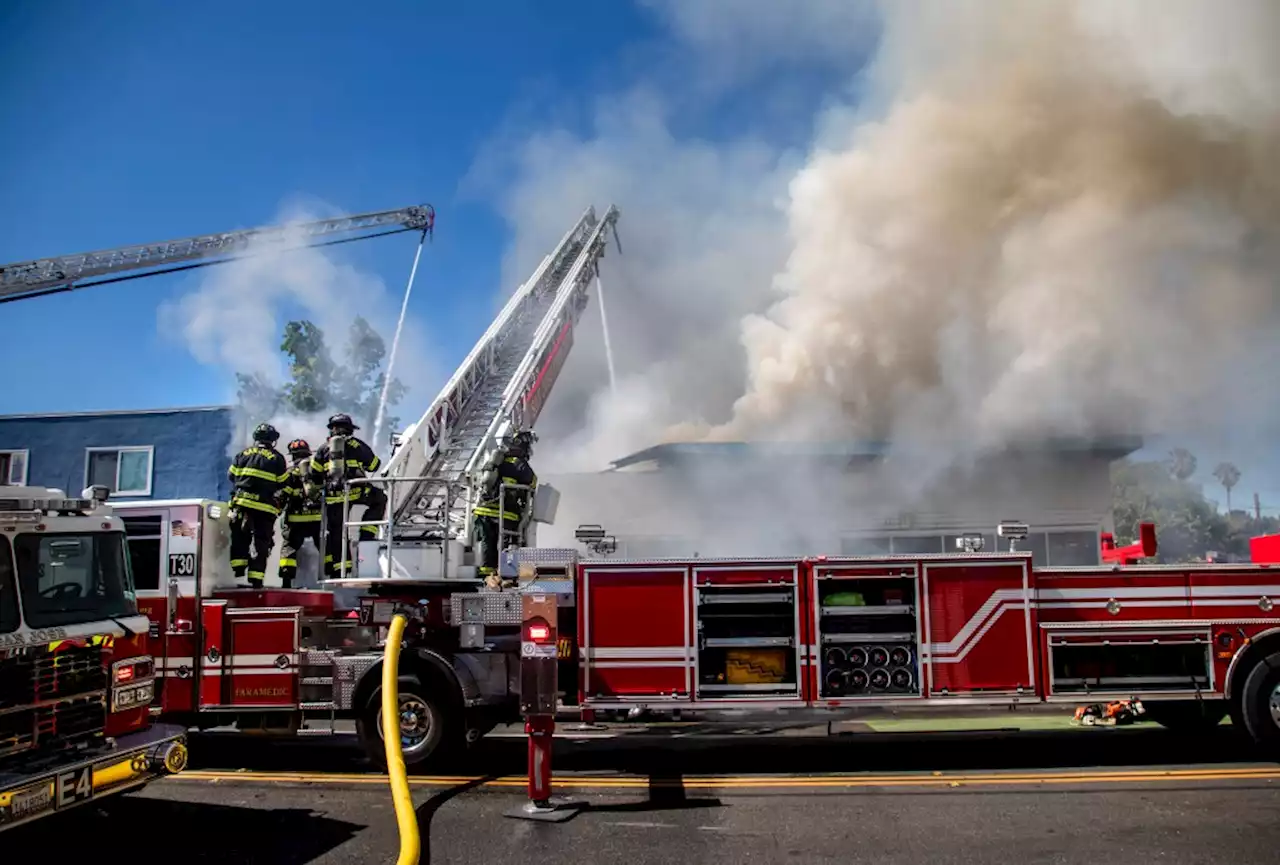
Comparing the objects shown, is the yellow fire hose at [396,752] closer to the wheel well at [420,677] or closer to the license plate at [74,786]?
the wheel well at [420,677]

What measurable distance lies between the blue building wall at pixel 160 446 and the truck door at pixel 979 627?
13641mm

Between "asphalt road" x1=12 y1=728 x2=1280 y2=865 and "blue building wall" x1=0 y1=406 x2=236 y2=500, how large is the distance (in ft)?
31.7

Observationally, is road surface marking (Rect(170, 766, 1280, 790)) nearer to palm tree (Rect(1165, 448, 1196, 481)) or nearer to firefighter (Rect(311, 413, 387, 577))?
firefighter (Rect(311, 413, 387, 577))

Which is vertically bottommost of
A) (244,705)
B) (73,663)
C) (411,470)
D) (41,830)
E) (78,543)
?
(41,830)

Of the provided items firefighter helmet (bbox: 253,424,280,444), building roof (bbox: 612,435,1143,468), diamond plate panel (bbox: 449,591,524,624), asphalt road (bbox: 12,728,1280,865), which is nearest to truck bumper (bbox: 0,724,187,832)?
asphalt road (bbox: 12,728,1280,865)

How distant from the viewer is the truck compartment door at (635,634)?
25.2ft

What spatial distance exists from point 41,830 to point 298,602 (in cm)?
240

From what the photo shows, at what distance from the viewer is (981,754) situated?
8086 mm

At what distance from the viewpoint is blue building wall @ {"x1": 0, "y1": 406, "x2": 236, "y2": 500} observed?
56.4ft

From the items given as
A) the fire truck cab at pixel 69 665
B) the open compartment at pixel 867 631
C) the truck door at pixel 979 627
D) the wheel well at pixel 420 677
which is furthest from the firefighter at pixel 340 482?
the truck door at pixel 979 627

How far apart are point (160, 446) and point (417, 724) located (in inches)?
473

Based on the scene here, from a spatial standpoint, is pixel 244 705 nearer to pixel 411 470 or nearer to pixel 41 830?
pixel 41 830

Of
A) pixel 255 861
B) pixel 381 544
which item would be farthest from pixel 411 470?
pixel 255 861

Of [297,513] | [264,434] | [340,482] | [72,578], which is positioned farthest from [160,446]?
[72,578]
